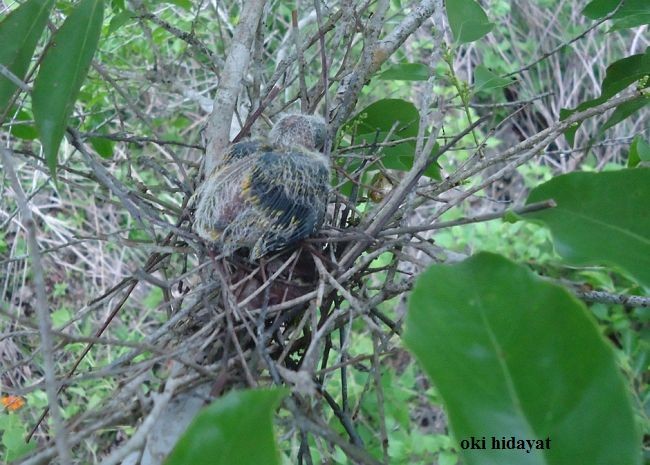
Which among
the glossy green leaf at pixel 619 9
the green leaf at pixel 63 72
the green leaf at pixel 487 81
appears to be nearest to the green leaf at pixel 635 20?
the glossy green leaf at pixel 619 9

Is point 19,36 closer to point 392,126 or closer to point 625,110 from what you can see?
point 392,126

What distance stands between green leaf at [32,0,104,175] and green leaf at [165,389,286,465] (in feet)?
1.10

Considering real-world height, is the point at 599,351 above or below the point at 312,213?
below

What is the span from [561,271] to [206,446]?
1.60 m

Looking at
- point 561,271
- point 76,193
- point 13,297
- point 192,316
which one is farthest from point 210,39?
point 192,316

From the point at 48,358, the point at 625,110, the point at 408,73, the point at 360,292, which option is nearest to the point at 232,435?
the point at 48,358

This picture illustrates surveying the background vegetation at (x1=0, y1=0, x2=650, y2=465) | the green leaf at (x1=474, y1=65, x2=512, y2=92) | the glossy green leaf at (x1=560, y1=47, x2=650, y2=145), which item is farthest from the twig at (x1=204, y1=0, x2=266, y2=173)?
the glossy green leaf at (x1=560, y1=47, x2=650, y2=145)

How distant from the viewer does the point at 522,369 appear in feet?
1.18

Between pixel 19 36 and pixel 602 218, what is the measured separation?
598mm

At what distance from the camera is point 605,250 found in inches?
16.2

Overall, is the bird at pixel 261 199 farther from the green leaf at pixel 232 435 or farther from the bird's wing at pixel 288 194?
the green leaf at pixel 232 435

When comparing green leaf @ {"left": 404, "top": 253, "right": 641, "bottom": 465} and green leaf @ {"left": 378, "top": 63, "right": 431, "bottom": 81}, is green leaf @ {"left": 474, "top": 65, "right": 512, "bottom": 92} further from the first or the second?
green leaf @ {"left": 404, "top": 253, "right": 641, "bottom": 465}

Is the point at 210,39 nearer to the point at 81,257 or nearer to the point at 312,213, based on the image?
the point at 81,257

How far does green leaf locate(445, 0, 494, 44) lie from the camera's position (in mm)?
680
